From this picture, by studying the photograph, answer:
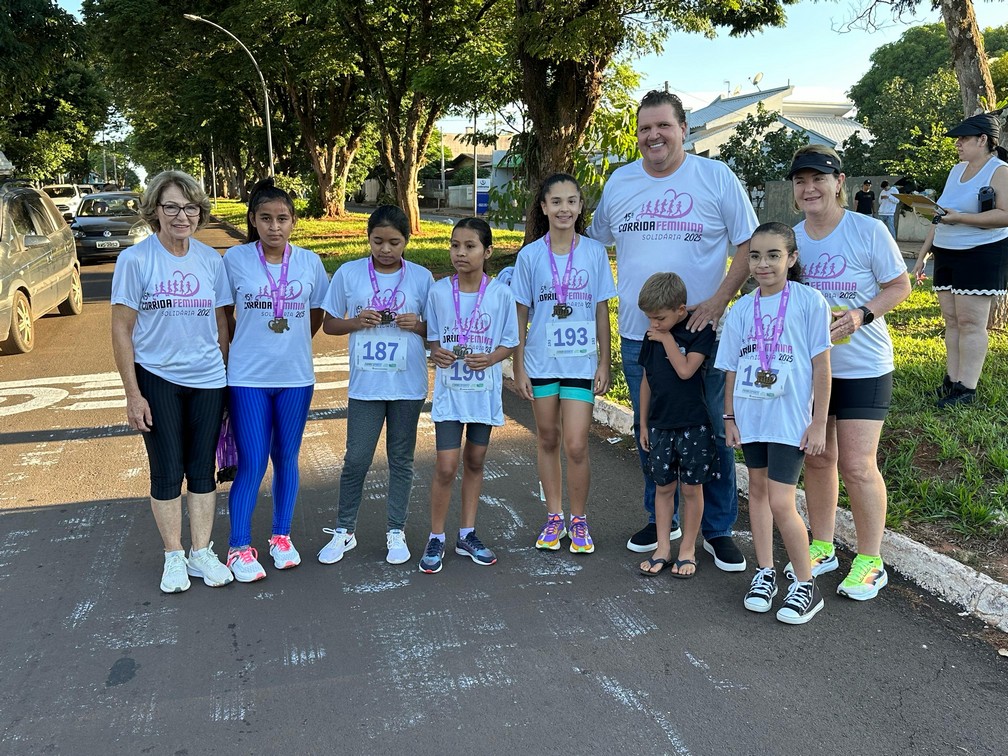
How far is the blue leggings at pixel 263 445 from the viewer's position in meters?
3.96

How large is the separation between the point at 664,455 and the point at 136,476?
11.6 feet

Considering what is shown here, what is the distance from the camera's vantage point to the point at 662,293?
3.80 metres

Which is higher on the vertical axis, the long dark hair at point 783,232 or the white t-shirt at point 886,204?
the white t-shirt at point 886,204

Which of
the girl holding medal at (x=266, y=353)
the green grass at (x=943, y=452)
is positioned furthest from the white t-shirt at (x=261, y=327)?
the green grass at (x=943, y=452)

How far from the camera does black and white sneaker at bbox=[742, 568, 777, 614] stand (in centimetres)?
358

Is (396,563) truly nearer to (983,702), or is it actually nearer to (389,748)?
(389,748)

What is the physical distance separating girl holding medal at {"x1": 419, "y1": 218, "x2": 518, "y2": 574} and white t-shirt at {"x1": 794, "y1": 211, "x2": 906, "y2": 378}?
149 centimetres

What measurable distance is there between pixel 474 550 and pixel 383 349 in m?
1.11

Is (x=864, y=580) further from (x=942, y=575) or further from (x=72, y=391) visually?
(x=72, y=391)

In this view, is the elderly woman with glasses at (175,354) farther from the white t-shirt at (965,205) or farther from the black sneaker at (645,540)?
the white t-shirt at (965,205)

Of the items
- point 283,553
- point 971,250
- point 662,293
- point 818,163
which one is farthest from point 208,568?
point 971,250

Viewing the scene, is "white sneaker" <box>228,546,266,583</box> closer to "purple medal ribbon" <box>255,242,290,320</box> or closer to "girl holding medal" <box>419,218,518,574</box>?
"girl holding medal" <box>419,218,518,574</box>

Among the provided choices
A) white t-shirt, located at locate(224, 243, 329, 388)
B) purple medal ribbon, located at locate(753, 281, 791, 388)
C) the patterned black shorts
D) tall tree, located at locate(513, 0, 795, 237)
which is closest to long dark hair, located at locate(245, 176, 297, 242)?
white t-shirt, located at locate(224, 243, 329, 388)

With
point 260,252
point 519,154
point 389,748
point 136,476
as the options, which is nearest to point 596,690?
point 389,748
